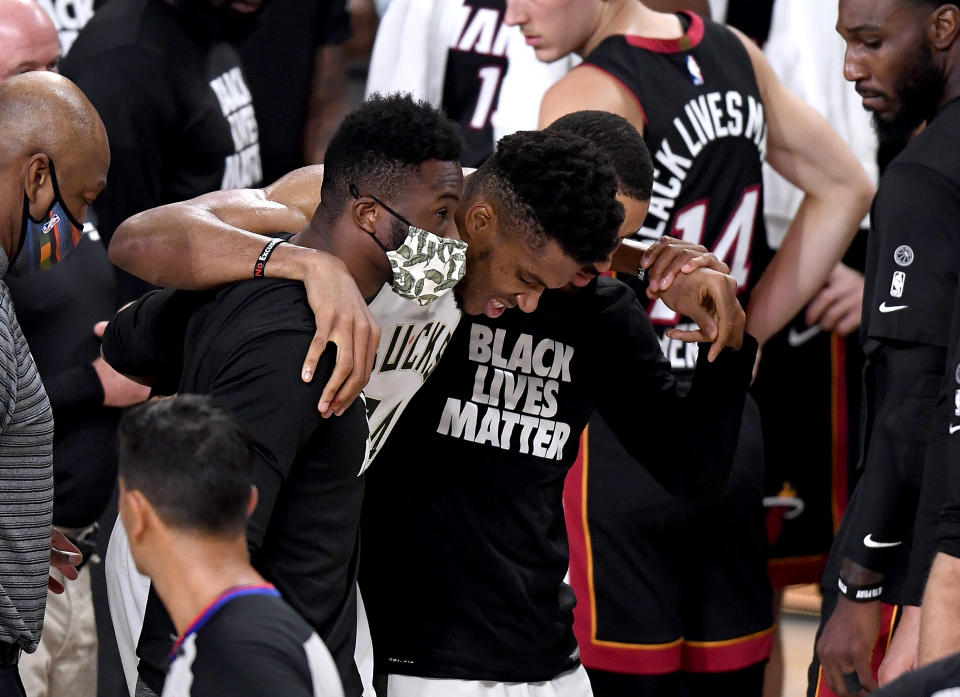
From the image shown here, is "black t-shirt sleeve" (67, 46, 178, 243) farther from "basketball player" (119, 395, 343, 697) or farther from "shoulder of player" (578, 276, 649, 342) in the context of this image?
"basketball player" (119, 395, 343, 697)

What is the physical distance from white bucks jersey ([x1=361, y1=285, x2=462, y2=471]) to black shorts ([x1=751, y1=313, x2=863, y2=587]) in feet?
7.10

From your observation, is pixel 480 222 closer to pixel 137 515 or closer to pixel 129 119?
pixel 137 515

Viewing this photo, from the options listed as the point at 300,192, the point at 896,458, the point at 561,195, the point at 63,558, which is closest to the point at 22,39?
the point at 300,192

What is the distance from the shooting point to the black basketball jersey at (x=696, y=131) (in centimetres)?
342

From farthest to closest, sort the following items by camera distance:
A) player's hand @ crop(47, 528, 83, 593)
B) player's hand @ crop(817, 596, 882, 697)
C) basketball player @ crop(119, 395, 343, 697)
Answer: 1. player's hand @ crop(817, 596, 882, 697)
2. player's hand @ crop(47, 528, 83, 593)
3. basketball player @ crop(119, 395, 343, 697)

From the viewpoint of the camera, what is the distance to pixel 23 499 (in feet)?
7.95

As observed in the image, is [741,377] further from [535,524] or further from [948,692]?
[948,692]

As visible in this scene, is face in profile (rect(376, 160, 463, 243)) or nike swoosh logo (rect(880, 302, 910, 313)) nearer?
face in profile (rect(376, 160, 463, 243))

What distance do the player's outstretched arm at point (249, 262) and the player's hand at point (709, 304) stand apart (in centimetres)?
72

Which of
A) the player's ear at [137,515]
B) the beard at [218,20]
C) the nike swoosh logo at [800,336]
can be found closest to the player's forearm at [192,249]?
the player's ear at [137,515]

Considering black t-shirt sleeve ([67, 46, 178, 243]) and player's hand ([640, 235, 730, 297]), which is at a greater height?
player's hand ([640, 235, 730, 297])

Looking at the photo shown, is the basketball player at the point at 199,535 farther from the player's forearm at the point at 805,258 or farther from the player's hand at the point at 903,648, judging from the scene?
the player's forearm at the point at 805,258

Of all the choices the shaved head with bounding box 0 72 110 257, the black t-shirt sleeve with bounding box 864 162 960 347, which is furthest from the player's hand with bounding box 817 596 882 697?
the shaved head with bounding box 0 72 110 257

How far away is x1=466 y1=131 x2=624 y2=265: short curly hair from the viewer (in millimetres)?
2422
